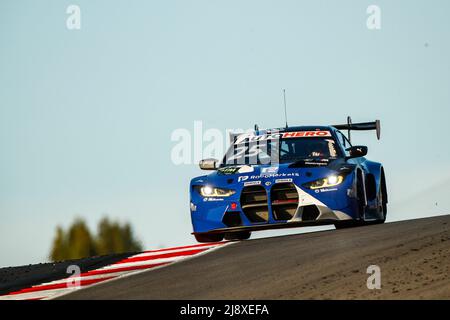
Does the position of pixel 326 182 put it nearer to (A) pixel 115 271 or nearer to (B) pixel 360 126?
(A) pixel 115 271

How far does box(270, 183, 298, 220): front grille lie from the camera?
10.8 metres

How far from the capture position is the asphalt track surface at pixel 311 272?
6.51m

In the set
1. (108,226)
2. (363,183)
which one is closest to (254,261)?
(363,183)

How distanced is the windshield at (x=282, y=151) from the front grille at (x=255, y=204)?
93 cm

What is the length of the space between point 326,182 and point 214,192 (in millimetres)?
1256

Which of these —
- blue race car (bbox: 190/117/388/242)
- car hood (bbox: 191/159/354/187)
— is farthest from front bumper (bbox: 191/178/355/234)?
car hood (bbox: 191/159/354/187)

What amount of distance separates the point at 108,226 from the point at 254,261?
2058 inches

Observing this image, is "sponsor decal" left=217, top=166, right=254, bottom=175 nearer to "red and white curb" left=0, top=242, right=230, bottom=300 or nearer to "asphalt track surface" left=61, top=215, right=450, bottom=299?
"red and white curb" left=0, top=242, right=230, bottom=300

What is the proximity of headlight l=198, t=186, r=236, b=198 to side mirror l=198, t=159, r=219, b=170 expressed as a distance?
74cm

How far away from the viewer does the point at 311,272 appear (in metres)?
7.26

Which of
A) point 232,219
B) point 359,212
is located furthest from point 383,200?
point 232,219

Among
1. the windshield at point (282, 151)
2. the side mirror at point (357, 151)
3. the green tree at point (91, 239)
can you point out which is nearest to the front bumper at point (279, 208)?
the side mirror at point (357, 151)
